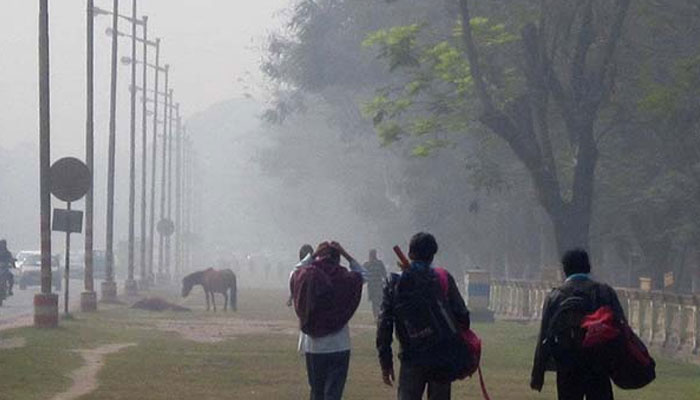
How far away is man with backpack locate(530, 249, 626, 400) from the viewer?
45.0ft

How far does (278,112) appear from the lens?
7669cm

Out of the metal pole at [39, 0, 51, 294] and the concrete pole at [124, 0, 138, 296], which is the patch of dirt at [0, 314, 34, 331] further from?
the concrete pole at [124, 0, 138, 296]

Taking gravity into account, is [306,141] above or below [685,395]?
above

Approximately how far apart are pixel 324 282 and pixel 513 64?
29101 millimetres

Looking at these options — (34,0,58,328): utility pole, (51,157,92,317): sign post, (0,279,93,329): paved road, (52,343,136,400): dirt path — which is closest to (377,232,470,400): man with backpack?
(52,343,136,400): dirt path

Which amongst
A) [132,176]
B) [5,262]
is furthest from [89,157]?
[132,176]

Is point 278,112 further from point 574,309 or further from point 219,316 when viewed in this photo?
point 574,309

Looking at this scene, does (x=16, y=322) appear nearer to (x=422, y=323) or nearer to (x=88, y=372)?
(x=88, y=372)

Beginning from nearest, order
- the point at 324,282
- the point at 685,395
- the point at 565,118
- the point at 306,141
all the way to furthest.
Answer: the point at 324,282 → the point at 685,395 → the point at 565,118 → the point at 306,141

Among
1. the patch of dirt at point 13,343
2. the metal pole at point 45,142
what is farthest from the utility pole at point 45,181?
the patch of dirt at point 13,343

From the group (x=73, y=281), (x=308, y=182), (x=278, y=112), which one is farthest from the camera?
(x=308, y=182)

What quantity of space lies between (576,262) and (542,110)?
1081 inches

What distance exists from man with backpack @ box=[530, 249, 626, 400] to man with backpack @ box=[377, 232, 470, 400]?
0.64 meters

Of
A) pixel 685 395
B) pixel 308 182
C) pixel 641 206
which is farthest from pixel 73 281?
pixel 685 395
